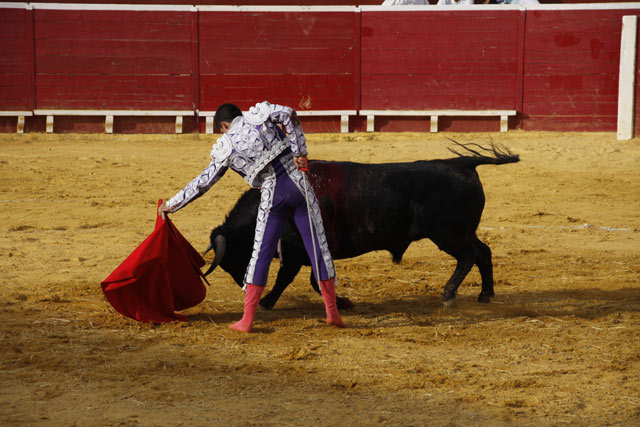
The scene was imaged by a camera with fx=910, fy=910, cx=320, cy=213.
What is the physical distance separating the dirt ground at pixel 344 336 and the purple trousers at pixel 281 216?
0.32 m

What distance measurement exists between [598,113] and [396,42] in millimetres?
2628

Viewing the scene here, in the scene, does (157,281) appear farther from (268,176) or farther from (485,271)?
(485,271)

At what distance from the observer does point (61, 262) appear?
5.60m

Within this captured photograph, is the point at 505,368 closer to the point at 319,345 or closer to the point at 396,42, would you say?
the point at 319,345

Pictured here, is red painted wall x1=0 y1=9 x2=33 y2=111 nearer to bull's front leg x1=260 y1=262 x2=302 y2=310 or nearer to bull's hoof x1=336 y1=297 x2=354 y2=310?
bull's front leg x1=260 y1=262 x2=302 y2=310

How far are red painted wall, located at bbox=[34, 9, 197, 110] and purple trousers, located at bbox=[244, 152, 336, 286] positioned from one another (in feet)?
25.2

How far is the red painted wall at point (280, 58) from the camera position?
37.3ft

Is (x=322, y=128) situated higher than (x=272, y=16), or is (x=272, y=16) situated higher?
(x=272, y=16)

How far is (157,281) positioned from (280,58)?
7.43 metres

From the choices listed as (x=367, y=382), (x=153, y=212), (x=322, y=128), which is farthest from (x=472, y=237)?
(x=322, y=128)

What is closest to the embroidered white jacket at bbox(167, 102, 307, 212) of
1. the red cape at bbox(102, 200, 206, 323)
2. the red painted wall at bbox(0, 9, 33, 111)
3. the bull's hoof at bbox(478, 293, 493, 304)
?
the red cape at bbox(102, 200, 206, 323)

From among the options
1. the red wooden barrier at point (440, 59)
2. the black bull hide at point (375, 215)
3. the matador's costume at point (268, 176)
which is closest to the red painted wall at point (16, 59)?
the red wooden barrier at point (440, 59)

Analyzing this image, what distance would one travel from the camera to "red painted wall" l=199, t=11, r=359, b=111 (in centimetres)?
1138

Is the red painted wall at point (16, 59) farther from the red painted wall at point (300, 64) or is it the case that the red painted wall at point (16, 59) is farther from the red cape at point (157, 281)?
the red cape at point (157, 281)
